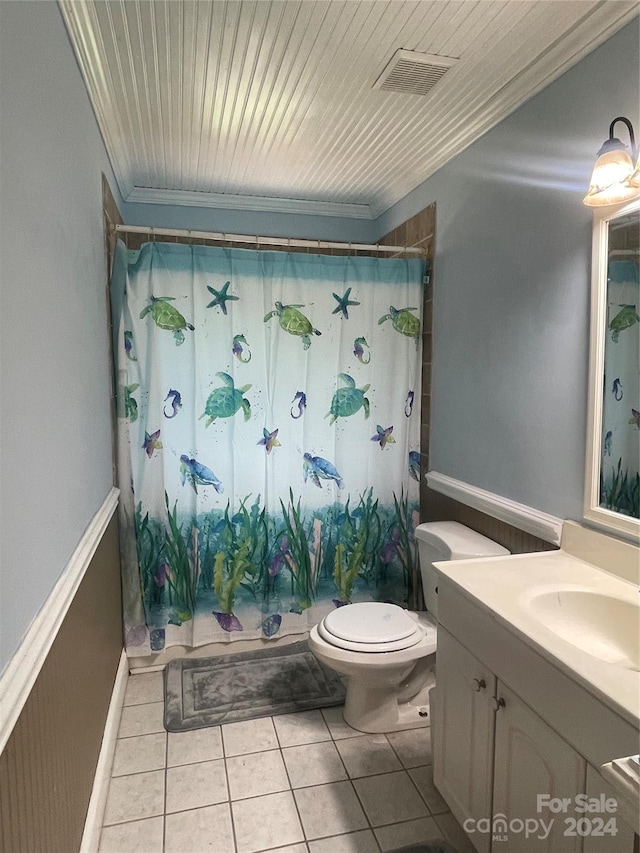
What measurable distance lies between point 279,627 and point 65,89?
2.35m

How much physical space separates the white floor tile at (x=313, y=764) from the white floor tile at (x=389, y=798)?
0.09 m

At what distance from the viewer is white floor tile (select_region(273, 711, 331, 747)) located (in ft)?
6.82

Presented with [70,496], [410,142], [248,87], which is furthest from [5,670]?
[410,142]

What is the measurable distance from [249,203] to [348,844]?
299 centimetres

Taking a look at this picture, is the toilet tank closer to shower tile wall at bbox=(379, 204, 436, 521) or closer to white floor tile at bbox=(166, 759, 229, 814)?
shower tile wall at bbox=(379, 204, 436, 521)

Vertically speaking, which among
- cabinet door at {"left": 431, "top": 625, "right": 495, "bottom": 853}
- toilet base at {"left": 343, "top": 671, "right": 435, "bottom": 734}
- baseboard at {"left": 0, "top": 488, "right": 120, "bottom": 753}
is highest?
baseboard at {"left": 0, "top": 488, "right": 120, "bottom": 753}

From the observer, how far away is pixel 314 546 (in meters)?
2.72

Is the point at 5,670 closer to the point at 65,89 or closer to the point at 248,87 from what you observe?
the point at 65,89

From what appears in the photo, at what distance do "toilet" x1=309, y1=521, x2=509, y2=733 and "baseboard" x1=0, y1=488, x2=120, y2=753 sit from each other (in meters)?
0.96

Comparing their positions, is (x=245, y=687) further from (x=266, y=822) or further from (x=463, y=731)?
(x=463, y=731)

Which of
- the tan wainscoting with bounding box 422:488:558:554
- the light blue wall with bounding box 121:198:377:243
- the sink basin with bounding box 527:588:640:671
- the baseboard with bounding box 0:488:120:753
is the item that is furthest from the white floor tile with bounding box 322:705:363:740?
the light blue wall with bounding box 121:198:377:243

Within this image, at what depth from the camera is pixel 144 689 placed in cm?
242

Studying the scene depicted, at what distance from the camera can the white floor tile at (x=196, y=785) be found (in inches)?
69.8

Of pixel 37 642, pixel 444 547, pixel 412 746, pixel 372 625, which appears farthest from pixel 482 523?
pixel 37 642
